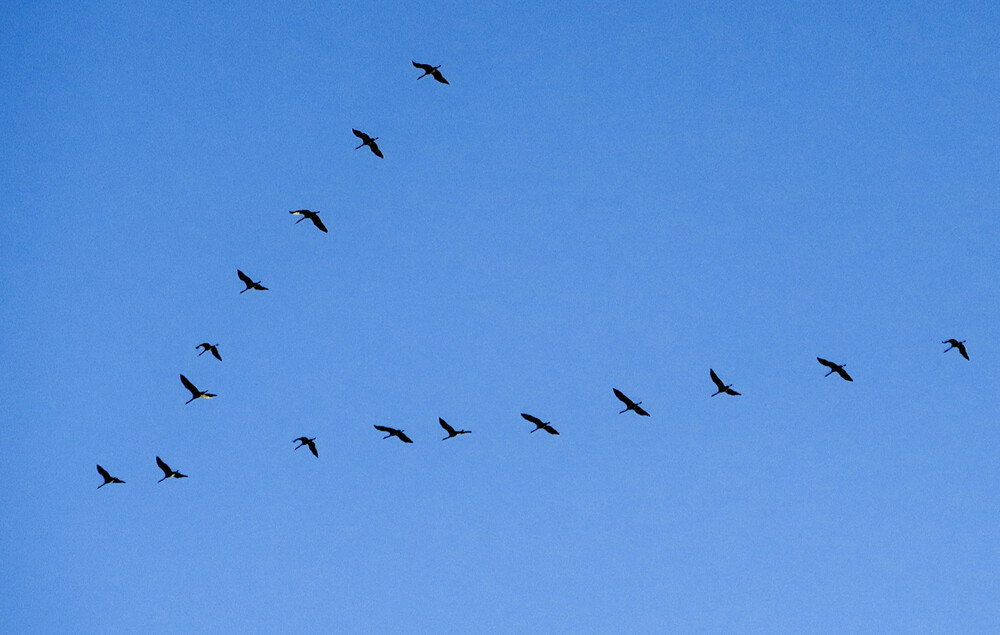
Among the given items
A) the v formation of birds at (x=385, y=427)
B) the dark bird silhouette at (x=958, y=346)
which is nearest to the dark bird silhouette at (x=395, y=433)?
the v formation of birds at (x=385, y=427)

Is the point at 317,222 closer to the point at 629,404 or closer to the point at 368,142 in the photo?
the point at 368,142

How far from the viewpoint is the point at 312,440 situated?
94.9 meters

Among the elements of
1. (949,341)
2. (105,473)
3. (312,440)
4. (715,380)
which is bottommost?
(105,473)

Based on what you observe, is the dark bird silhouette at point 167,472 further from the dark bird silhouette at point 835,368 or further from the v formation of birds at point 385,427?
the dark bird silhouette at point 835,368

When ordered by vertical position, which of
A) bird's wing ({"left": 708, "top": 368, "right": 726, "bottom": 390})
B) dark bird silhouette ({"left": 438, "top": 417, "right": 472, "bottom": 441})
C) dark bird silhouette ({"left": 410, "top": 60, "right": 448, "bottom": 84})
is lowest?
dark bird silhouette ({"left": 438, "top": 417, "right": 472, "bottom": 441})

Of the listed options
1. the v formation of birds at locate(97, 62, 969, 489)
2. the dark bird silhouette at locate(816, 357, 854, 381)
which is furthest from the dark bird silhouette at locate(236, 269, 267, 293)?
the dark bird silhouette at locate(816, 357, 854, 381)

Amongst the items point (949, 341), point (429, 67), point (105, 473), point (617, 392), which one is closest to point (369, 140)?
point (429, 67)

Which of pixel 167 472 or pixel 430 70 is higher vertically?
pixel 430 70

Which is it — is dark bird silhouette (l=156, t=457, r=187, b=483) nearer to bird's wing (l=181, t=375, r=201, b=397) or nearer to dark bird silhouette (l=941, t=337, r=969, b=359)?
bird's wing (l=181, t=375, r=201, b=397)

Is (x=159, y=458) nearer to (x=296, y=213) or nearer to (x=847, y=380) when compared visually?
(x=296, y=213)

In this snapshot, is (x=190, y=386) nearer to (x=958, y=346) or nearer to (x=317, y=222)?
(x=317, y=222)

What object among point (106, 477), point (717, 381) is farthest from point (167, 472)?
point (717, 381)

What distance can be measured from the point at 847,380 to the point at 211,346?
47945 mm

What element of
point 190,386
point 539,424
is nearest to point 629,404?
point 539,424
